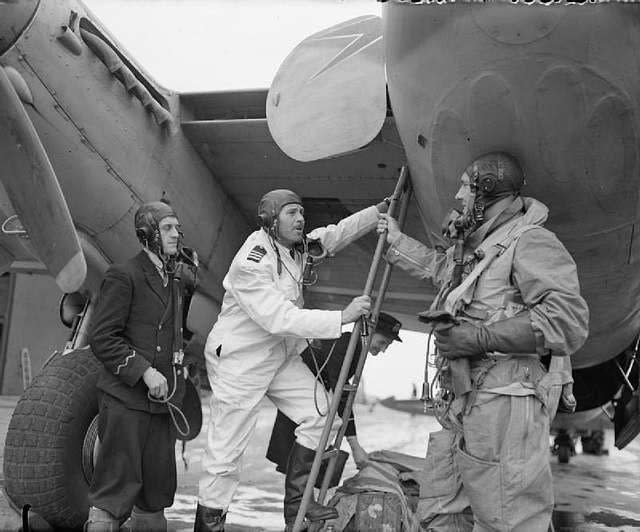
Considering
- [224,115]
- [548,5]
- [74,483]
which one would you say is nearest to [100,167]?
[224,115]

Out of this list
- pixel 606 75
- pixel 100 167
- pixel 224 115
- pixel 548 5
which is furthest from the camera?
pixel 224 115

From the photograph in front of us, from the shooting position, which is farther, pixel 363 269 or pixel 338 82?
pixel 363 269

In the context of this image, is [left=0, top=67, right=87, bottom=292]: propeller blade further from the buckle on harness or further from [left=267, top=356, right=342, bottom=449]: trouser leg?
[left=267, top=356, right=342, bottom=449]: trouser leg

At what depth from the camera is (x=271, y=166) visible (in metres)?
5.22

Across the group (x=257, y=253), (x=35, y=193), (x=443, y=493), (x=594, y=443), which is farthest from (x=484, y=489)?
(x=594, y=443)

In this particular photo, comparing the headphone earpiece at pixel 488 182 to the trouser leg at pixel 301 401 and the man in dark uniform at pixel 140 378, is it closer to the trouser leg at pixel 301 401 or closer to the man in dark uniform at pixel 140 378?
the trouser leg at pixel 301 401

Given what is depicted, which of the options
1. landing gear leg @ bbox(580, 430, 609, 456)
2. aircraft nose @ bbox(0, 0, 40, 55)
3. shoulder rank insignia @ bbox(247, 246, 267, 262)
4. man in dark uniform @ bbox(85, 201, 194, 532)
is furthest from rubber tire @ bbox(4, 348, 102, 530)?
landing gear leg @ bbox(580, 430, 609, 456)

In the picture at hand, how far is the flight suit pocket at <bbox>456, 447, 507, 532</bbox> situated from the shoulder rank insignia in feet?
4.69

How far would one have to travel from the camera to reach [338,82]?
145 inches

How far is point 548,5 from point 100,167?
3092mm

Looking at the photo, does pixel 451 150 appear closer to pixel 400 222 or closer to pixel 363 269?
pixel 400 222

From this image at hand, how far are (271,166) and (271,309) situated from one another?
1.98m

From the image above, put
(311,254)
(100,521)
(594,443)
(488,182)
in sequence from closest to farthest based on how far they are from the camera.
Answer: (488,182), (100,521), (311,254), (594,443)

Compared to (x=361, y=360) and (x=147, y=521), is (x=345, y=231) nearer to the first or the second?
(x=361, y=360)
